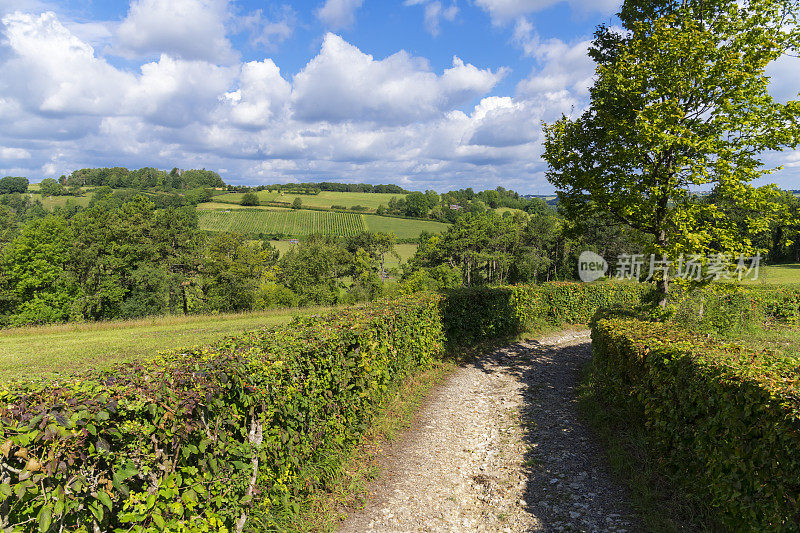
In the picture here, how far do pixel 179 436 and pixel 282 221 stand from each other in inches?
3601

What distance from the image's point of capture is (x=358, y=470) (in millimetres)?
5992

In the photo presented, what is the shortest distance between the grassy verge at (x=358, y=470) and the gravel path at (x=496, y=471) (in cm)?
18

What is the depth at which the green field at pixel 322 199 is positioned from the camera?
108731 mm

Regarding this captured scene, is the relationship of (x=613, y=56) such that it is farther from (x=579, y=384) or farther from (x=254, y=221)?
(x=254, y=221)

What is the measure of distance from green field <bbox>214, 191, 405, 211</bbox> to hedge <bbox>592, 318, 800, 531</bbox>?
341 feet

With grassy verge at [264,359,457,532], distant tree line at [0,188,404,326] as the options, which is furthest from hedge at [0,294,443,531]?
distant tree line at [0,188,404,326]

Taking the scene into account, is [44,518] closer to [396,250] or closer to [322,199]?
[396,250]

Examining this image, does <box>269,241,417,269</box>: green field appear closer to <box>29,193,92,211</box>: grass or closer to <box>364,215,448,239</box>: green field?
<box>364,215,448,239</box>: green field

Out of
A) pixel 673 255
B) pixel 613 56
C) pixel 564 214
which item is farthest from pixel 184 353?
pixel 613 56

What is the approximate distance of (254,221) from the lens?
88375 millimetres

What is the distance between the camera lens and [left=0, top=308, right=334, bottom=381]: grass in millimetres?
13344

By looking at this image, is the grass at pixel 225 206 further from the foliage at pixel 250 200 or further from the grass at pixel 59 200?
the grass at pixel 59 200

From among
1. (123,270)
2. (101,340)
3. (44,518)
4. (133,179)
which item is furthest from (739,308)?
(133,179)

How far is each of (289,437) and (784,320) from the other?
930 inches
